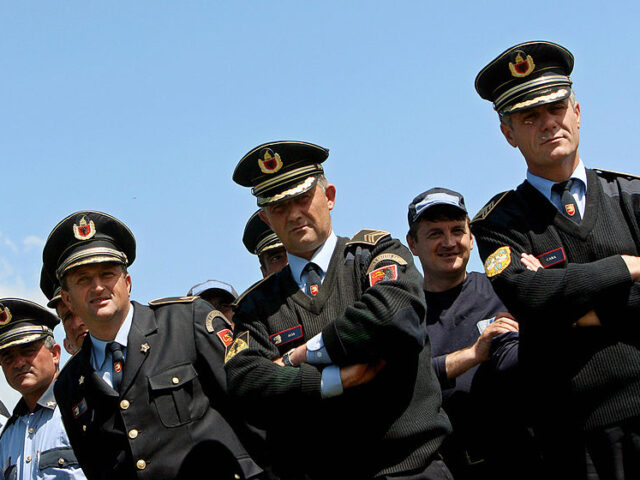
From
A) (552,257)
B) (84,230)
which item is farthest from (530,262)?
(84,230)

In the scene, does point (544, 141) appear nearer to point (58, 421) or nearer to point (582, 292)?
point (582, 292)

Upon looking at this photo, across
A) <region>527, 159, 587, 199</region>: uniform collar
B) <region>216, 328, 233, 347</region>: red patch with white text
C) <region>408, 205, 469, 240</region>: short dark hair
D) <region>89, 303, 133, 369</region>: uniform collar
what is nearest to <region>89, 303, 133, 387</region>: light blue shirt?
<region>89, 303, 133, 369</region>: uniform collar

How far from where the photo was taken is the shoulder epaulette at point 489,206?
17.2ft

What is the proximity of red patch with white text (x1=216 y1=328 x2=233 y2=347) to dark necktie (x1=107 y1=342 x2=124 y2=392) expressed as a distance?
714 millimetres

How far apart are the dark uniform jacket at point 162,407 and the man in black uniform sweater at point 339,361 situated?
66cm

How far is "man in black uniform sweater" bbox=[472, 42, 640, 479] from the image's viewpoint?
4.47 metres

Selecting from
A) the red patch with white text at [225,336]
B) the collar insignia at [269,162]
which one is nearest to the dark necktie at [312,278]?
the collar insignia at [269,162]

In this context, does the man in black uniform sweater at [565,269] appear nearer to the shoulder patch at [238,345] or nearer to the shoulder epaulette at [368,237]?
the shoulder epaulette at [368,237]

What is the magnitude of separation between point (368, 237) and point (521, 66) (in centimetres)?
144

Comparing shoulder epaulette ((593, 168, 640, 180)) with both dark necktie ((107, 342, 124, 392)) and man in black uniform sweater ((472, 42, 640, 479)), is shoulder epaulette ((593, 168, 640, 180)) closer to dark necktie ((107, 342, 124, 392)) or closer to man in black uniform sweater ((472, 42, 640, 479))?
man in black uniform sweater ((472, 42, 640, 479))

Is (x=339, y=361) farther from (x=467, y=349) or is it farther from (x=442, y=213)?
(x=442, y=213)

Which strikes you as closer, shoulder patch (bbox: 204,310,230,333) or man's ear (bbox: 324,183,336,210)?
man's ear (bbox: 324,183,336,210)

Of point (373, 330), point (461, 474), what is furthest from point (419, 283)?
point (461, 474)

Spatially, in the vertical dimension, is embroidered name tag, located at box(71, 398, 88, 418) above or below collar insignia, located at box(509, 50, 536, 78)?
below
